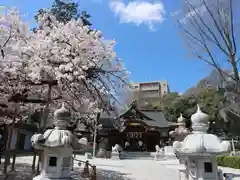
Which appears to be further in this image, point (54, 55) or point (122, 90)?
point (122, 90)

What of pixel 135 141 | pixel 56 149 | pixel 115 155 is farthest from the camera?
pixel 135 141

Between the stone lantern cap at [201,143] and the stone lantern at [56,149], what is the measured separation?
2.85m

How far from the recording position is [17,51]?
730 cm

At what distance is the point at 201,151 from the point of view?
5.06 m

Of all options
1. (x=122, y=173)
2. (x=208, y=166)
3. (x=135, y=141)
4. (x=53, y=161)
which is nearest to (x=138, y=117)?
(x=135, y=141)

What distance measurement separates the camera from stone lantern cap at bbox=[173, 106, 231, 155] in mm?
5047

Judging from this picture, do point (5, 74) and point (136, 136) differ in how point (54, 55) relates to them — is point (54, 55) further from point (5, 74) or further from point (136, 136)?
point (136, 136)

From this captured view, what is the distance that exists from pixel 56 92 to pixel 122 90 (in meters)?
2.83

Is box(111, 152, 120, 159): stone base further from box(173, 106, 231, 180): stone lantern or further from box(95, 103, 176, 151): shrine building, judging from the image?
box(173, 106, 231, 180): stone lantern

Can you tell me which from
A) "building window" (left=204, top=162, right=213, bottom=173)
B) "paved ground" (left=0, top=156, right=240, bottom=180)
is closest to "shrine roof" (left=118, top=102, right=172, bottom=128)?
"paved ground" (left=0, top=156, right=240, bottom=180)

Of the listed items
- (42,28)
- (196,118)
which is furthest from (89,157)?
(196,118)

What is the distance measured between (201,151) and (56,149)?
364 cm

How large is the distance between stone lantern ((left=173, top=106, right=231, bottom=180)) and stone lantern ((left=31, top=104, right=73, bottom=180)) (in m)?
2.85

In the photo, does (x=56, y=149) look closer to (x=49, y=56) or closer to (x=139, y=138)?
(x=49, y=56)
